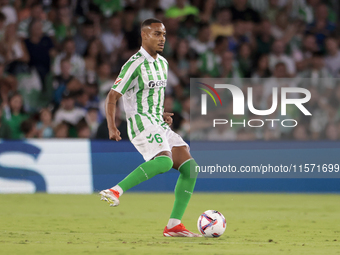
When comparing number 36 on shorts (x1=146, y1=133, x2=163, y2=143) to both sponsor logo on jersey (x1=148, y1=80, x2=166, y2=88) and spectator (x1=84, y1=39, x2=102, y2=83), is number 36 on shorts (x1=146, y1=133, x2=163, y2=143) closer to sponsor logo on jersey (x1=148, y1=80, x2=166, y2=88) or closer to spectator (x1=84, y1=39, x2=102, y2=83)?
sponsor logo on jersey (x1=148, y1=80, x2=166, y2=88)

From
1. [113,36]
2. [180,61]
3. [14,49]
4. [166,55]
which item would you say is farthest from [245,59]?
[14,49]

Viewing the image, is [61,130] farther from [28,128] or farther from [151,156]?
[151,156]

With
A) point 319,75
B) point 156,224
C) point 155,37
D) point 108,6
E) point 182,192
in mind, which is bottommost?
point 156,224

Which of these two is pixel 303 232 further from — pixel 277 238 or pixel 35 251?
pixel 35 251

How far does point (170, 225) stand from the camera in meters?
6.39

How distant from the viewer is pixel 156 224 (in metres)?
7.55

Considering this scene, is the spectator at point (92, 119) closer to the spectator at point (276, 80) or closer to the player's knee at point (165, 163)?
the spectator at point (276, 80)

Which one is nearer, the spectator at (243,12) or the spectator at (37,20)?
the spectator at (37,20)

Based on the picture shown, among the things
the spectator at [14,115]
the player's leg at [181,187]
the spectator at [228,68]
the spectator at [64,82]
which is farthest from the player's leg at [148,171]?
the spectator at [228,68]

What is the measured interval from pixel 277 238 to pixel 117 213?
316 cm

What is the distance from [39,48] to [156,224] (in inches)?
241

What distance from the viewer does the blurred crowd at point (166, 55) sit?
11.7m

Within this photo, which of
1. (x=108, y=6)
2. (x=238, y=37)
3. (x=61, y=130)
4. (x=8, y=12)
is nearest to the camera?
(x=61, y=130)

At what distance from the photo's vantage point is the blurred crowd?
38.3ft
